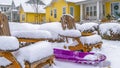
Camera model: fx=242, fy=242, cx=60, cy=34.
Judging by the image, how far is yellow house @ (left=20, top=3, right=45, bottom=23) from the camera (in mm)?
38441

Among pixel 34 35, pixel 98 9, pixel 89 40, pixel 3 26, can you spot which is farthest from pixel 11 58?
pixel 98 9

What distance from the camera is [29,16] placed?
38.9 meters

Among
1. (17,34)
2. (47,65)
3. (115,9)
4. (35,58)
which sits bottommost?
(47,65)

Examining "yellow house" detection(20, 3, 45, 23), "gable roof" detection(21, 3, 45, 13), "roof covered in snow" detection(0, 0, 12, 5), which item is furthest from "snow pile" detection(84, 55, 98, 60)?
"roof covered in snow" detection(0, 0, 12, 5)

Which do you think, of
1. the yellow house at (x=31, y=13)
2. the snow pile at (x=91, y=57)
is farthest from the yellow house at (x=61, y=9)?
the snow pile at (x=91, y=57)

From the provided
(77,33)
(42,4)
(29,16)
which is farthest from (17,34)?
(42,4)

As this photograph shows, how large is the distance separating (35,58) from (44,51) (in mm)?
367

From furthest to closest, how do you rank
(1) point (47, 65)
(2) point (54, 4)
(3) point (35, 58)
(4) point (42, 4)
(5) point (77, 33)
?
(4) point (42, 4) → (2) point (54, 4) → (5) point (77, 33) → (1) point (47, 65) → (3) point (35, 58)

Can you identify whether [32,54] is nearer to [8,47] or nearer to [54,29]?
[8,47]

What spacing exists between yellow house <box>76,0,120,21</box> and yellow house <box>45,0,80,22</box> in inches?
60.0

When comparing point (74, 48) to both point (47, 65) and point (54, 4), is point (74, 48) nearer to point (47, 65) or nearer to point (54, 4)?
point (47, 65)

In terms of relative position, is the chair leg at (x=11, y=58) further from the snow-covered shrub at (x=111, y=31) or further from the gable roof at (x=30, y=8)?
the gable roof at (x=30, y=8)

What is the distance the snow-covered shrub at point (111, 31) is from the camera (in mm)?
10883

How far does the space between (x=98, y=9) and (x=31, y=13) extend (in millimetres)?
16717
